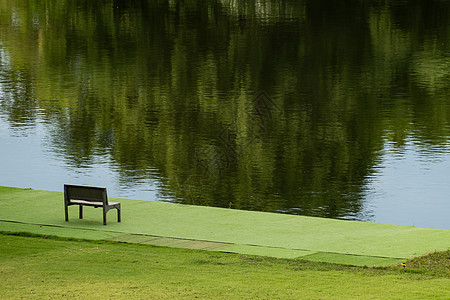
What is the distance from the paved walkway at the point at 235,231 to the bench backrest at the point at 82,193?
1.26 ft

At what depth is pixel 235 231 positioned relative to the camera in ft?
41.7

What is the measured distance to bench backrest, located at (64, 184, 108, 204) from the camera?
13219 millimetres

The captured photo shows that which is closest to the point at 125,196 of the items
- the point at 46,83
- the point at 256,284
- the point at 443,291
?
the point at 256,284

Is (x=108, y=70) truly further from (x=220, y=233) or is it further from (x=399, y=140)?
(x=220, y=233)

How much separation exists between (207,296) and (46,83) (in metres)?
25.9

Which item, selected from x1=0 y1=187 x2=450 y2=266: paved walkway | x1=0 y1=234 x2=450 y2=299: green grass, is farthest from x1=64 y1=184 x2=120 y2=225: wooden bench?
x1=0 y1=234 x2=450 y2=299: green grass

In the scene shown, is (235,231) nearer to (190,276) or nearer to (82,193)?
(82,193)

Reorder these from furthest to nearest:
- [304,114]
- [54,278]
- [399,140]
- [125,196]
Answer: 1. [304,114]
2. [399,140]
3. [125,196]
4. [54,278]

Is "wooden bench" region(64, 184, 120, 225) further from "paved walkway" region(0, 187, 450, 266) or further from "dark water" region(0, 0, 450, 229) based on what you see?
"dark water" region(0, 0, 450, 229)

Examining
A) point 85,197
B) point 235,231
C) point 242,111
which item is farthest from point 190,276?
point 242,111

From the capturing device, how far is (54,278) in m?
9.60

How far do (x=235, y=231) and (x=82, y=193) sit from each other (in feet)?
8.33

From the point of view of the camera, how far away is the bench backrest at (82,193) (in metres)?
13.2

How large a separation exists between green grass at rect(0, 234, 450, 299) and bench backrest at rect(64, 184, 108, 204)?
1.77m
